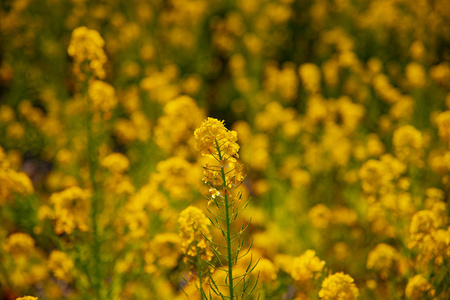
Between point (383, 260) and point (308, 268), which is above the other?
point (383, 260)

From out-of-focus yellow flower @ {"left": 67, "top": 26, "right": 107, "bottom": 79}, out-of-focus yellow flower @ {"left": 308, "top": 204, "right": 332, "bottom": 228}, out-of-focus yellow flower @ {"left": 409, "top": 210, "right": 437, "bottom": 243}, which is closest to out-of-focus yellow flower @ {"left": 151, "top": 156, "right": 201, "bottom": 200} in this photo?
out-of-focus yellow flower @ {"left": 67, "top": 26, "right": 107, "bottom": 79}

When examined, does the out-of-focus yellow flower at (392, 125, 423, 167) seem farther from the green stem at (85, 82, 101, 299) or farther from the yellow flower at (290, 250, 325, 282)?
the green stem at (85, 82, 101, 299)

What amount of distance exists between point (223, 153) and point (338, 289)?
787 millimetres

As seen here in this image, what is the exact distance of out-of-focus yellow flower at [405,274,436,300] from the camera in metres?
1.88

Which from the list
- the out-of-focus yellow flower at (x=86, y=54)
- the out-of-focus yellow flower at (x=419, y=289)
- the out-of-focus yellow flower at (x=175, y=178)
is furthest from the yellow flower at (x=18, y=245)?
the out-of-focus yellow flower at (x=419, y=289)

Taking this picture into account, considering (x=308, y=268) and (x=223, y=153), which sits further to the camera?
(x=308, y=268)

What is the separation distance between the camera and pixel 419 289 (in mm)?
1893

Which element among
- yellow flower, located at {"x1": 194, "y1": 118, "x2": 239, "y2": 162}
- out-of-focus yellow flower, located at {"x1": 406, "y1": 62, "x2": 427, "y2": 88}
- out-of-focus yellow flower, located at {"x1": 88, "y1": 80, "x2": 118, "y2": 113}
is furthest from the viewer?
out-of-focus yellow flower, located at {"x1": 406, "y1": 62, "x2": 427, "y2": 88}

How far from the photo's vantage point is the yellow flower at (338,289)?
1.75 m

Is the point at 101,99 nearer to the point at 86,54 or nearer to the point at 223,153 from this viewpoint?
the point at 86,54

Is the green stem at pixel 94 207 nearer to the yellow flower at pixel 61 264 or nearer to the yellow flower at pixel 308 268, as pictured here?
the yellow flower at pixel 61 264

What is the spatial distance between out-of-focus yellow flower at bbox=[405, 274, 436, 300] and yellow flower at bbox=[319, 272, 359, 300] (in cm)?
31

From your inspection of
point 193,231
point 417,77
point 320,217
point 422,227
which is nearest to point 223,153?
point 193,231

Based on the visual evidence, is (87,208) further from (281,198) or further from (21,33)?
(21,33)
